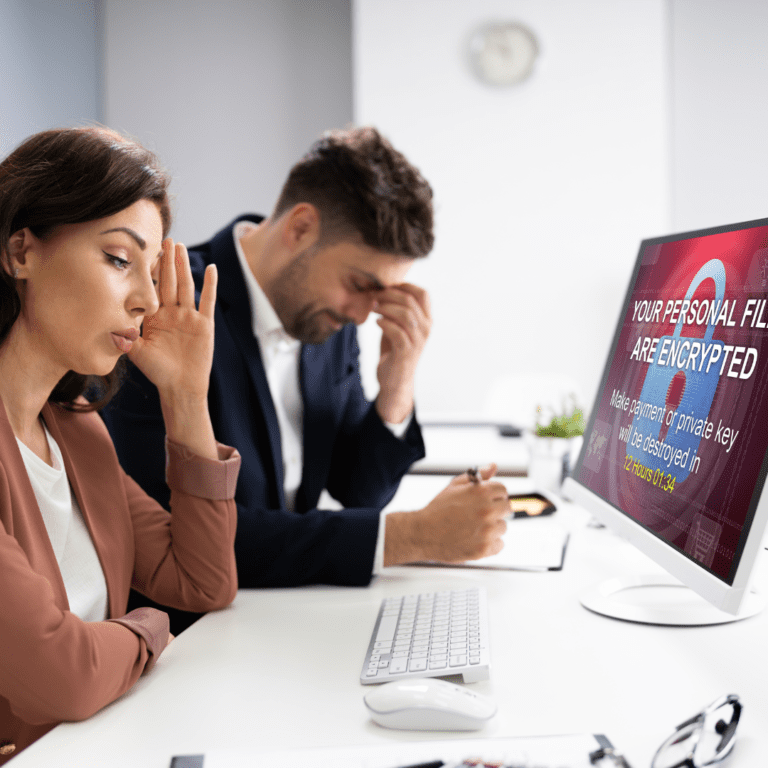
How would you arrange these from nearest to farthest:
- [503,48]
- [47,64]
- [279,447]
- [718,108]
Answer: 1. [279,447]
2. [47,64]
3. [503,48]
4. [718,108]

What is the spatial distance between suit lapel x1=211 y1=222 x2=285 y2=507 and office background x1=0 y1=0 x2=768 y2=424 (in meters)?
2.00

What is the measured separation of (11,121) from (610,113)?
248 cm

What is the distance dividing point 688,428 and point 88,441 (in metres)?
0.74

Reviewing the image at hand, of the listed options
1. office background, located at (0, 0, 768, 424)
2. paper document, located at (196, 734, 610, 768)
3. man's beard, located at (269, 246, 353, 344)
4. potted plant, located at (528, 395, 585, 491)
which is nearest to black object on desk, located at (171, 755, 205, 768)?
paper document, located at (196, 734, 610, 768)

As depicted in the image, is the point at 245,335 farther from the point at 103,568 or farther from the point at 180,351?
the point at 103,568

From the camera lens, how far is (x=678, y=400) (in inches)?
33.9

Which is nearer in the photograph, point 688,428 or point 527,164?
point 688,428

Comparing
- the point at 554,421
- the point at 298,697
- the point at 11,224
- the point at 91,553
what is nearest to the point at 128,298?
the point at 11,224

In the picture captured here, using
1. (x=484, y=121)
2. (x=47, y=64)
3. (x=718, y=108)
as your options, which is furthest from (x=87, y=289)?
(x=718, y=108)

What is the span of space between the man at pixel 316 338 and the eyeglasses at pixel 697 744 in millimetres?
610

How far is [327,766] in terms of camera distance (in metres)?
0.57

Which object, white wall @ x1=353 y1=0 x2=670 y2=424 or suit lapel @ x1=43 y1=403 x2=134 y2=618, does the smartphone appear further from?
white wall @ x1=353 y1=0 x2=670 y2=424

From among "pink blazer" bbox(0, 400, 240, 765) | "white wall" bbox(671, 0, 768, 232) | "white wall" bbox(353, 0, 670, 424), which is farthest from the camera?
"white wall" bbox(671, 0, 768, 232)

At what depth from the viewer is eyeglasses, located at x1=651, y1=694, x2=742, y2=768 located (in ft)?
1.78
